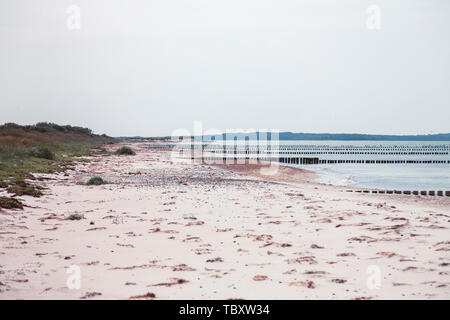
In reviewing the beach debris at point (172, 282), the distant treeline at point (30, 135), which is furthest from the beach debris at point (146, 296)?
the distant treeline at point (30, 135)

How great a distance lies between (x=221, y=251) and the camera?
8727 mm

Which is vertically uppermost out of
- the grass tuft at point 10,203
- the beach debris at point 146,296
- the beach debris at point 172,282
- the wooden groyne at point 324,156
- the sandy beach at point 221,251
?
the grass tuft at point 10,203

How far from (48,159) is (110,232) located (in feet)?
76.3

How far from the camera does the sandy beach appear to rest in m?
6.40

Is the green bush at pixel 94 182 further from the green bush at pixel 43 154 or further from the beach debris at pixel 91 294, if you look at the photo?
the beach debris at pixel 91 294

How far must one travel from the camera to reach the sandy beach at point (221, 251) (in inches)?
252

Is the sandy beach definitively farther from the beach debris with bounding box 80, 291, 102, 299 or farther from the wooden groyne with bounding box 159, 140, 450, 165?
the wooden groyne with bounding box 159, 140, 450, 165

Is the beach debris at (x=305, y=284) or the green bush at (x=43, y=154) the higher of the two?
the green bush at (x=43, y=154)

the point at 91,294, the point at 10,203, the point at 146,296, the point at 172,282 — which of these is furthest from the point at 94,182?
the point at 146,296

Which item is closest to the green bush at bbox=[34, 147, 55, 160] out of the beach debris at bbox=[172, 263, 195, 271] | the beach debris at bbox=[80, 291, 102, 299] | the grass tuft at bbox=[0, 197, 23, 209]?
the grass tuft at bbox=[0, 197, 23, 209]

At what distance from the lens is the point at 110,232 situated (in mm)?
10508

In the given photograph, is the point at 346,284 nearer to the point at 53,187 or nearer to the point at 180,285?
the point at 180,285

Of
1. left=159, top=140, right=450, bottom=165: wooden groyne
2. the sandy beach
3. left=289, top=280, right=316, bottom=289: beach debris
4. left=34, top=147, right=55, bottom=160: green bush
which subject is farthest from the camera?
left=159, top=140, right=450, bottom=165: wooden groyne
